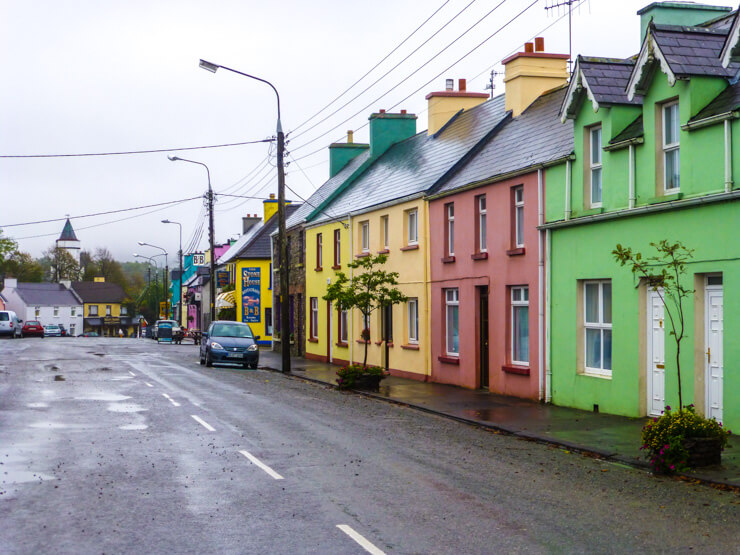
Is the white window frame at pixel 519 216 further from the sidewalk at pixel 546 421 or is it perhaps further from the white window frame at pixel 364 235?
the white window frame at pixel 364 235

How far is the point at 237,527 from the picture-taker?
802 centimetres

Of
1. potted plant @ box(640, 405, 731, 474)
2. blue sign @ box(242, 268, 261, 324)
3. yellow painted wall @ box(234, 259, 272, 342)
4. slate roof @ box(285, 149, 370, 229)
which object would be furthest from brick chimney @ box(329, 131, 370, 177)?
potted plant @ box(640, 405, 731, 474)

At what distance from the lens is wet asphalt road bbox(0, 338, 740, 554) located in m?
7.67

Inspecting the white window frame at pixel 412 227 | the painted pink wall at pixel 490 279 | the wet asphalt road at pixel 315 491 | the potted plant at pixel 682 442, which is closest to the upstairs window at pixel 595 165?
the painted pink wall at pixel 490 279

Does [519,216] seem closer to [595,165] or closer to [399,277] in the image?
[595,165]

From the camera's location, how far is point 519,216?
21.8 meters

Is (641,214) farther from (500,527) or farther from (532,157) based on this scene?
(500,527)

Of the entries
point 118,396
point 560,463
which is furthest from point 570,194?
point 118,396

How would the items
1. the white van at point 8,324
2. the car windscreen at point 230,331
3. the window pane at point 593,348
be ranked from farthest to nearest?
the white van at point 8,324
the car windscreen at point 230,331
the window pane at point 593,348

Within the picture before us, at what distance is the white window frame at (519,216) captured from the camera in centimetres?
2170

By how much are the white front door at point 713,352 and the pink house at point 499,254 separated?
5.40 m

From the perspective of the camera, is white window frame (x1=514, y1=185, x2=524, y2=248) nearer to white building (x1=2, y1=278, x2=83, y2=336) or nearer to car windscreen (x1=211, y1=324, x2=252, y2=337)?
car windscreen (x1=211, y1=324, x2=252, y2=337)

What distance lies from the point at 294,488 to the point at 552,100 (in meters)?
17.9

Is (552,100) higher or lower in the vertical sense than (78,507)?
higher
